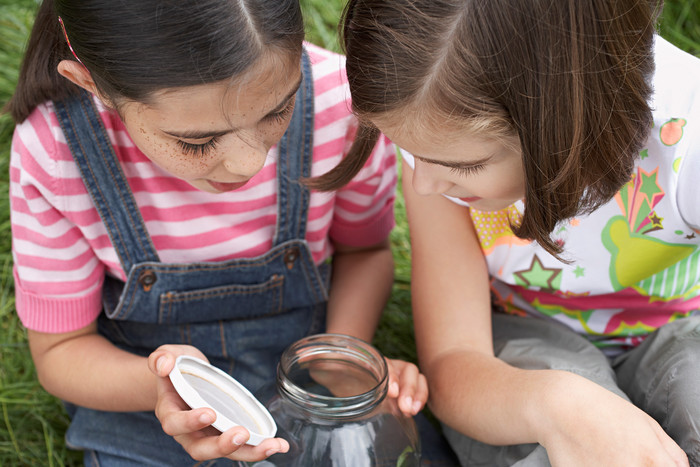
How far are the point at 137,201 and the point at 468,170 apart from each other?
441mm

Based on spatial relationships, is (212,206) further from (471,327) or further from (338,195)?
(471,327)

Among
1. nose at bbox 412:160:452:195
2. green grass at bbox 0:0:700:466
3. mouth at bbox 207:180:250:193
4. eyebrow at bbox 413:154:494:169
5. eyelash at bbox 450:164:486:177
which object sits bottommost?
green grass at bbox 0:0:700:466

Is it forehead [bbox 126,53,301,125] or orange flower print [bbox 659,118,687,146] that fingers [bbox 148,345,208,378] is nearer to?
forehead [bbox 126,53,301,125]

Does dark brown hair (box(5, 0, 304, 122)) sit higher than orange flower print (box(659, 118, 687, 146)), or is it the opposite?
dark brown hair (box(5, 0, 304, 122))

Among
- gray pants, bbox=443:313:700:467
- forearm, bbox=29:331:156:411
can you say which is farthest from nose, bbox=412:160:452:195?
forearm, bbox=29:331:156:411

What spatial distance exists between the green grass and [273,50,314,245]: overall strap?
13 cm

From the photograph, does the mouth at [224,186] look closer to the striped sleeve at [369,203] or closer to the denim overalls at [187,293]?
the denim overalls at [187,293]

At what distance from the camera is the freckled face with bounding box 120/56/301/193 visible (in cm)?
79

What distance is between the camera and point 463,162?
795mm

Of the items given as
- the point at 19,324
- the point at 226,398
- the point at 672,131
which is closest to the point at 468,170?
the point at 672,131

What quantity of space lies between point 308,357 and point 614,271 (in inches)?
15.8

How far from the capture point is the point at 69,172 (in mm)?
962

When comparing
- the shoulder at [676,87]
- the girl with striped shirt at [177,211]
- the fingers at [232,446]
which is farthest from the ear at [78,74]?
the shoulder at [676,87]

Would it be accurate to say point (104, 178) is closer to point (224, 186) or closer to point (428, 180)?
point (224, 186)
